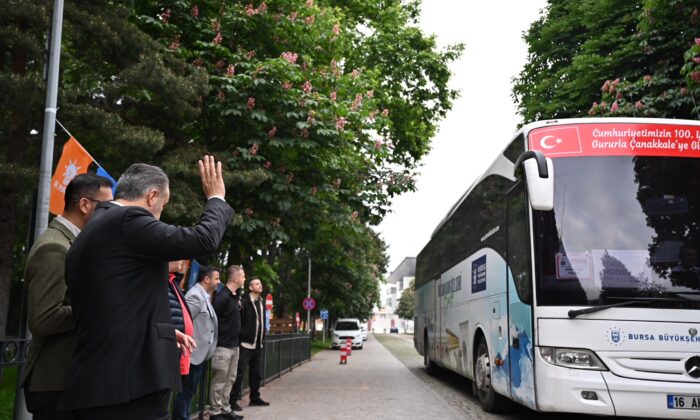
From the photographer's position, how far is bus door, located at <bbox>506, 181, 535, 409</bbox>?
716cm

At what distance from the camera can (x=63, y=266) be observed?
10.9 ft

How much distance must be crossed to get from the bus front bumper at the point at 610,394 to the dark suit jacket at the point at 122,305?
476 centimetres

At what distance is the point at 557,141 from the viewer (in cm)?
742

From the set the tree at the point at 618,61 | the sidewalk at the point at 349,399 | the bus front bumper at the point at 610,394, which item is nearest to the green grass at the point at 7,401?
the sidewalk at the point at 349,399

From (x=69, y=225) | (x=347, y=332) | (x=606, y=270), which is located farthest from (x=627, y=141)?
(x=347, y=332)

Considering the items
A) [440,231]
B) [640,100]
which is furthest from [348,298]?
[640,100]

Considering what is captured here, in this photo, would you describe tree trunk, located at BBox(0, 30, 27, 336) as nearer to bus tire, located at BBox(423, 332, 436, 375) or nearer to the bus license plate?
the bus license plate

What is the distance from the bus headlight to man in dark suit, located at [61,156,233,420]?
4748mm

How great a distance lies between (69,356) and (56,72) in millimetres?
5746

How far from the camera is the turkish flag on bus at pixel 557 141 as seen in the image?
7309mm

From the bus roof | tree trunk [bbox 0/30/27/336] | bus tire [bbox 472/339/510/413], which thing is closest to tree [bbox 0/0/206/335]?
tree trunk [bbox 0/30/27/336]

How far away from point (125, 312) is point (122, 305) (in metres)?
0.03

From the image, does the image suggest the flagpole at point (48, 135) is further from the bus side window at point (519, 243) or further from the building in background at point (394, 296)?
the building in background at point (394, 296)

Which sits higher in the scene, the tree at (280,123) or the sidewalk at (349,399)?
the tree at (280,123)
